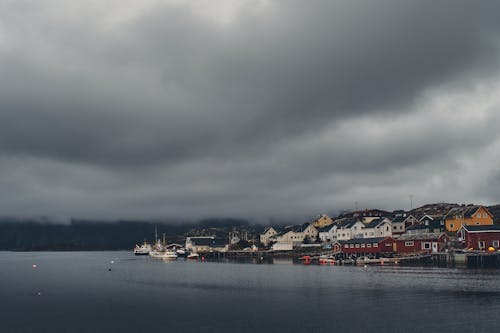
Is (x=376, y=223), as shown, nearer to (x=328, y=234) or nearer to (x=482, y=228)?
(x=328, y=234)

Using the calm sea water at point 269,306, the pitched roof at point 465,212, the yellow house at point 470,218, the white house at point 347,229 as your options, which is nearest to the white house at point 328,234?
the white house at point 347,229

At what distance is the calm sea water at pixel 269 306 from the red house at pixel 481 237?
1307 inches

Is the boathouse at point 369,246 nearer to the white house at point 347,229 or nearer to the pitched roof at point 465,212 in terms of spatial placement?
the white house at point 347,229

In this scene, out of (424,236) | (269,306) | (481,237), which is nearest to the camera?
(269,306)

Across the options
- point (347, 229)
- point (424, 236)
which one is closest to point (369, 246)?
point (424, 236)

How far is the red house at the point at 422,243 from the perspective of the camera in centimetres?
13012

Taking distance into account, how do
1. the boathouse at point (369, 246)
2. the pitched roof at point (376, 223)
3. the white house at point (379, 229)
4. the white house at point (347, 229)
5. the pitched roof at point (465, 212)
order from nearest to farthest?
1. the pitched roof at point (465, 212)
2. the boathouse at point (369, 246)
3. the white house at point (379, 229)
4. the pitched roof at point (376, 223)
5. the white house at point (347, 229)

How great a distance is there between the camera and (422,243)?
13375 centimetres

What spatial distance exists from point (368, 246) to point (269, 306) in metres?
92.4

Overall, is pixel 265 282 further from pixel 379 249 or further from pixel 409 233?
pixel 409 233

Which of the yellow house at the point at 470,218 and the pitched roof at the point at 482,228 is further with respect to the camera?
the yellow house at the point at 470,218

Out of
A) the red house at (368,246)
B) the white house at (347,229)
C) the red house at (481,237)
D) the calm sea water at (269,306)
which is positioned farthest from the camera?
the white house at (347,229)

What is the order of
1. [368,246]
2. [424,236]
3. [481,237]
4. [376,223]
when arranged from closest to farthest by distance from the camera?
1. [481,237]
2. [424,236]
3. [368,246]
4. [376,223]

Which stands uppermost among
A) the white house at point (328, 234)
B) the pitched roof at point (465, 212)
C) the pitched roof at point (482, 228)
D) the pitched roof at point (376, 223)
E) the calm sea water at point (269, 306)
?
the pitched roof at point (465, 212)
